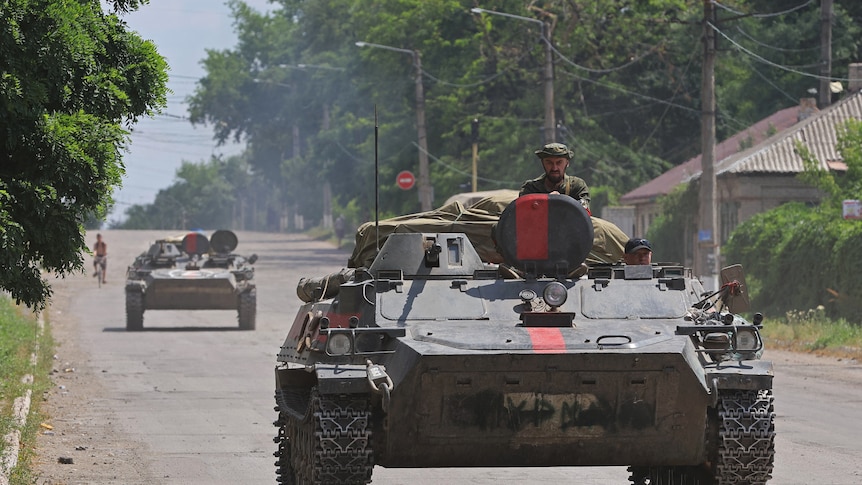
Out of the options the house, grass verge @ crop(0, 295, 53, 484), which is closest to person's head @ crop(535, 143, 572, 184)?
grass verge @ crop(0, 295, 53, 484)

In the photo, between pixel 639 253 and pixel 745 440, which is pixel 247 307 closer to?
pixel 639 253

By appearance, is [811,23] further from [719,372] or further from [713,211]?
[719,372]

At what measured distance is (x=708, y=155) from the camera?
27.3 meters

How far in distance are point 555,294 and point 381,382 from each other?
1213 mm

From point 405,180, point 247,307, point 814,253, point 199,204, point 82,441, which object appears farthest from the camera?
point 199,204

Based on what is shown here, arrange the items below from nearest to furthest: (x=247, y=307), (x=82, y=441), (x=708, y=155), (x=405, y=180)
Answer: (x=82, y=441), (x=708, y=155), (x=247, y=307), (x=405, y=180)

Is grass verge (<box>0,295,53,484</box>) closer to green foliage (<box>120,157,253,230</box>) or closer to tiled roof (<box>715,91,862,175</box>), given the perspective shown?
tiled roof (<box>715,91,862,175</box>)

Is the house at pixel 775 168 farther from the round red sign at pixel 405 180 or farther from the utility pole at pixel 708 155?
the round red sign at pixel 405 180

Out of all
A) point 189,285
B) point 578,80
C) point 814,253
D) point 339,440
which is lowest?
point 339,440

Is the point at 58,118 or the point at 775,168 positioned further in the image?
the point at 775,168

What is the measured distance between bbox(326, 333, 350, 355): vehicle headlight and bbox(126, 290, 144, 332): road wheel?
61.6 feet

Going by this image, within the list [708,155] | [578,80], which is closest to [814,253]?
[708,155]

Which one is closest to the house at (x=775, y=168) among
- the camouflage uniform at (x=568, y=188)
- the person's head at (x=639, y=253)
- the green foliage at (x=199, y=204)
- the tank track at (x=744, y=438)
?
the camouflage uniform at (x=568, y=188)

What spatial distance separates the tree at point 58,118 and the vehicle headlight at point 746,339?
12.9ft
